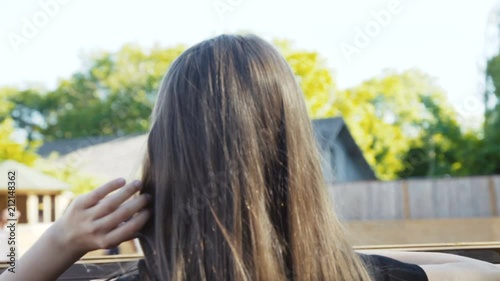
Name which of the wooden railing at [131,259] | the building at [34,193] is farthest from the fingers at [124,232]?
the building at [34,193]

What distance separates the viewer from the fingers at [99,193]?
72 centimetres

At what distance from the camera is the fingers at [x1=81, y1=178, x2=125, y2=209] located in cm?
72

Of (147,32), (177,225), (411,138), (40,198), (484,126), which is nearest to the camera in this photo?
(177,225)

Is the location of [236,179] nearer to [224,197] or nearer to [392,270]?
[224,197]

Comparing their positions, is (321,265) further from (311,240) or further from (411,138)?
(411,138)

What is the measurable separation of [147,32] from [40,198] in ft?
34.2

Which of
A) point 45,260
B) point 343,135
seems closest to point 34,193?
point 343,135

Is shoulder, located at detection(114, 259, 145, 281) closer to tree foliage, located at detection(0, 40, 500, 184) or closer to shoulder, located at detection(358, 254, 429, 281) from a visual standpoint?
shoulder, located at detection(358, 254, 429, 281)

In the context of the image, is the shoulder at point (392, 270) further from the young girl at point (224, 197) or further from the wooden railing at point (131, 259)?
the wooden railing at point (131, 259)

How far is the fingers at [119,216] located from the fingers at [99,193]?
0.07ft

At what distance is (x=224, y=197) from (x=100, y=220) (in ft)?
0.48

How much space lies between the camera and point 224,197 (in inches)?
29.8

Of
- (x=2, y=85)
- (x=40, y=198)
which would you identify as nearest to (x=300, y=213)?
(x=40, y=198)

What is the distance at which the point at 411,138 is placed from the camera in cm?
2352
